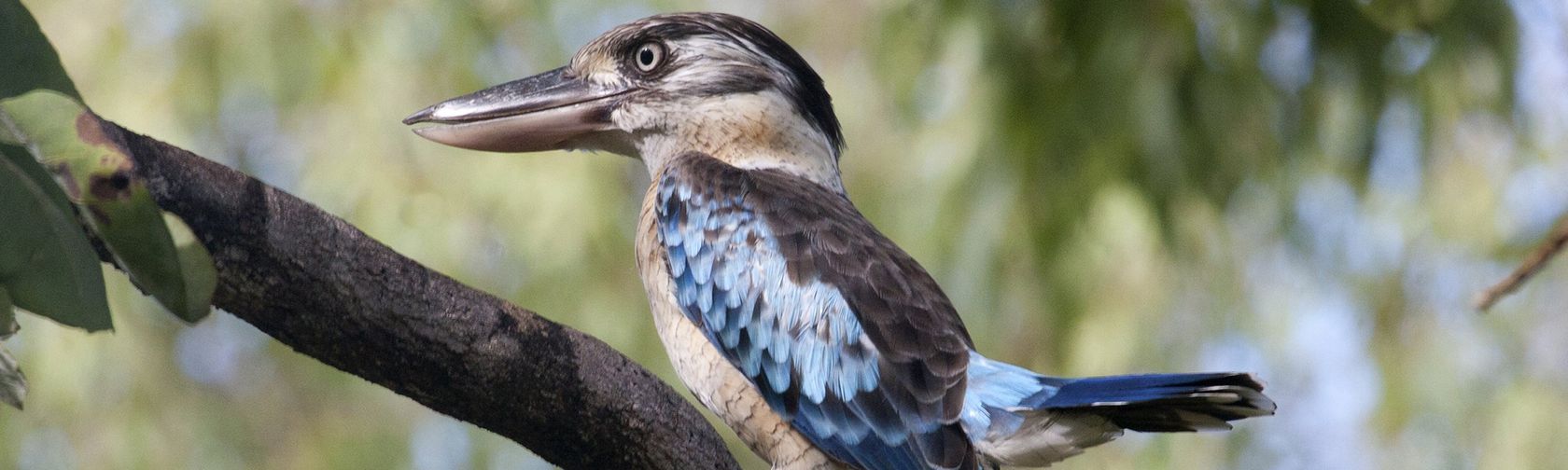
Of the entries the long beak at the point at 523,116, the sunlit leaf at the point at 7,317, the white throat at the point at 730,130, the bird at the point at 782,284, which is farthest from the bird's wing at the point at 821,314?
the sunlit leaf at the point at 7,317

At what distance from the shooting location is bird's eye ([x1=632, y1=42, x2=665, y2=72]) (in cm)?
360

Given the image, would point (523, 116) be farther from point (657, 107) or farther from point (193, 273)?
point (193, 273)

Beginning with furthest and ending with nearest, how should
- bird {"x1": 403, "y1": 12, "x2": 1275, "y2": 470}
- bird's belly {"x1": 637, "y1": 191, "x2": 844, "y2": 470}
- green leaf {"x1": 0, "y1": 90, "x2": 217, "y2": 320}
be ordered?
bird's belly {"x1": 637, "y1": 191, "x2": 844, "y2": 470} < bird {"x1": 403, "y1": 12, "x2": 1275, "y2": 470} < green leaf {"x1": 0, "y1": 90, "x2": 217, "y2": 320}

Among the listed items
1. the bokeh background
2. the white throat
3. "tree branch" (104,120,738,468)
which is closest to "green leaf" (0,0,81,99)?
"tree branch" (104,120,738,468)

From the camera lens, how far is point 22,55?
1427 millimetres

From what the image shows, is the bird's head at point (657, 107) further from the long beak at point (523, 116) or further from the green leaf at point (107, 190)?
the green leaf at point (107, 190)

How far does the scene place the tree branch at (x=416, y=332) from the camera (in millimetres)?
2105

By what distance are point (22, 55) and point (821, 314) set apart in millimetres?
1751

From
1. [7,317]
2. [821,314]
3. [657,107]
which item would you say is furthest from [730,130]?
[7,317]

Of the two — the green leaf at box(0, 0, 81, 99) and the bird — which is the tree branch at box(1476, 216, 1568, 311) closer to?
the bird

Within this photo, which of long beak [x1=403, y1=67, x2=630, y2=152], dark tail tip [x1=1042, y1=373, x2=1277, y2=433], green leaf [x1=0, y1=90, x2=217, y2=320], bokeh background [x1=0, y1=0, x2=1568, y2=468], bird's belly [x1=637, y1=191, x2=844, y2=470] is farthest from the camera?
bokeh background [x1=0, y1=0, x2=1568, y2=468]

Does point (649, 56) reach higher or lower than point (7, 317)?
higher

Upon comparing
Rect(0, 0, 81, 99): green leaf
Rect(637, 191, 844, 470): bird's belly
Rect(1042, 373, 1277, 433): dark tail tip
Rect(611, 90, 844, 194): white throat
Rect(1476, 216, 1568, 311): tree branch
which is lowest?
Rect(0, 0, 81, 99): green leaf

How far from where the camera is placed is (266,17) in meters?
6.56
